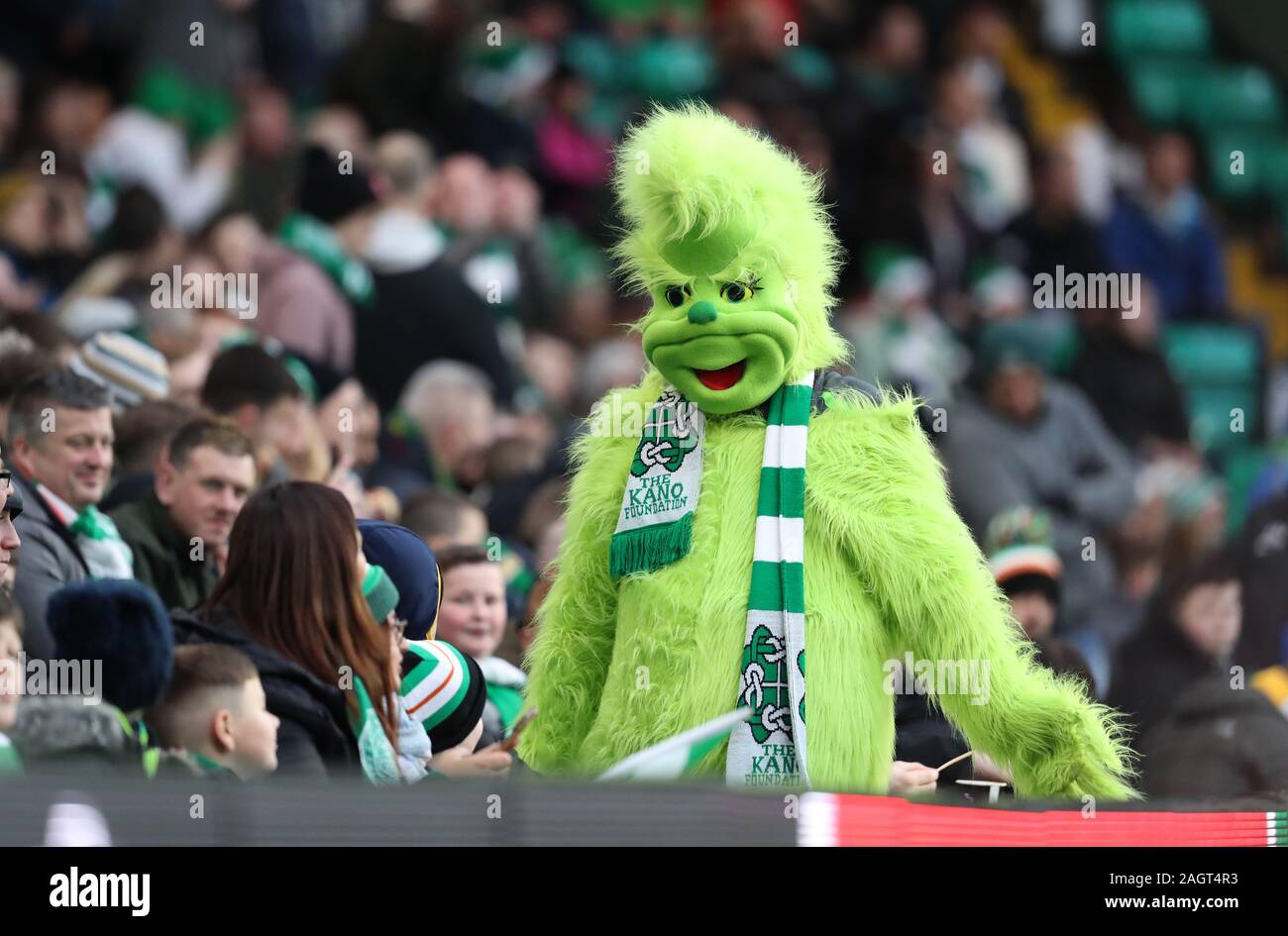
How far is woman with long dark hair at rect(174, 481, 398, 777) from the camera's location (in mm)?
3740

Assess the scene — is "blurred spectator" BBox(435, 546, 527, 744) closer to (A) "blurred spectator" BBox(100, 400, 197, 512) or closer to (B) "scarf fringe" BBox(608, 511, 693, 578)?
(A) "blurred spectator" BBox(100, 400, 197, 512)

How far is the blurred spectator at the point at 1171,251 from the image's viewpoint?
9.92 metres

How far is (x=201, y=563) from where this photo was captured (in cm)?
488

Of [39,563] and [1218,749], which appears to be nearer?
[39,563]

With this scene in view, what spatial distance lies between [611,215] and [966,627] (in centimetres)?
526

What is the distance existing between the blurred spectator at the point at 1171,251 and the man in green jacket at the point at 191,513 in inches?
239

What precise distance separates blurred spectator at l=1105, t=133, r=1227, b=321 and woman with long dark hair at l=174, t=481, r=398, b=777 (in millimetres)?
6723

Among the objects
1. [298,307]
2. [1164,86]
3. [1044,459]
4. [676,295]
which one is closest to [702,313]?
[676,295]

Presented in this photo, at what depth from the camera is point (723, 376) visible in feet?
12.9

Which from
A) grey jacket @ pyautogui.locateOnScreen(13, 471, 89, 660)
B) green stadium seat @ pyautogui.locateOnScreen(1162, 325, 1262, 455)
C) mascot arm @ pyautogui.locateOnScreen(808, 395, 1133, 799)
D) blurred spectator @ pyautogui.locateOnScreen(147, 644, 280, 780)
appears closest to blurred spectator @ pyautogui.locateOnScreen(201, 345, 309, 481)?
grey jacket @ pyautogui.locateOnScreen(13, 471, 89, 660)

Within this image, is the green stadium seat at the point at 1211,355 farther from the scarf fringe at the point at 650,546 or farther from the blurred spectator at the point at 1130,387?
the scarf fringe at the point at 650,546

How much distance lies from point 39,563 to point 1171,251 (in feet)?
22.7

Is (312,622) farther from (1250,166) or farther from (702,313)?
(1250,166)
